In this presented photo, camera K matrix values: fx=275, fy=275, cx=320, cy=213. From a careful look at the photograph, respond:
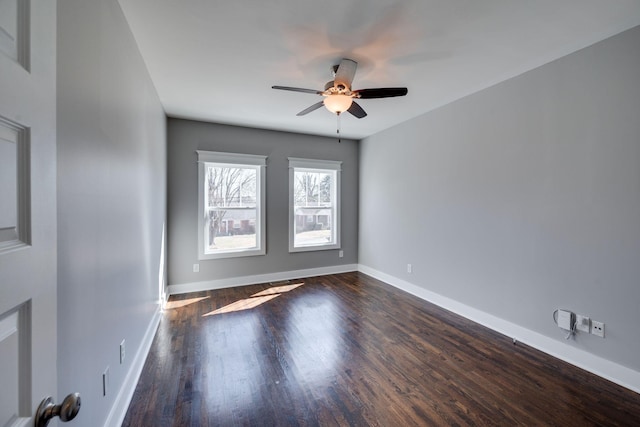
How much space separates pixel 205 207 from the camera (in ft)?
14.1

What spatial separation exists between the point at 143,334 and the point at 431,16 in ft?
11.2

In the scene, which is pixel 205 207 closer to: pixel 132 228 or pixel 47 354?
pixel 132 228

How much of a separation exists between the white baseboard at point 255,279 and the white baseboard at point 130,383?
1.38 metres

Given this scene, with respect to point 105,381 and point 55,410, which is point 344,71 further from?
point 105,381

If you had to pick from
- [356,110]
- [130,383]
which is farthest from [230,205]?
[130,383]

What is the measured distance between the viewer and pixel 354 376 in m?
2.19

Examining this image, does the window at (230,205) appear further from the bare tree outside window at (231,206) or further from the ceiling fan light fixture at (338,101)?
the ceiling fan light fixture at (338,101)

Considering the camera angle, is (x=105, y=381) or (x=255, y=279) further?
(x=255, y=279)

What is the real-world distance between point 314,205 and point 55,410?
15.2 ft

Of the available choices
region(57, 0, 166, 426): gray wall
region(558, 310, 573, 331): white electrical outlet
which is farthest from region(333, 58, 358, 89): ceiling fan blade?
region(558, 310, 573, 331): white electrical outlet

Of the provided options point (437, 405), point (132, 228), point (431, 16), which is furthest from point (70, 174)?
point (437, 405)

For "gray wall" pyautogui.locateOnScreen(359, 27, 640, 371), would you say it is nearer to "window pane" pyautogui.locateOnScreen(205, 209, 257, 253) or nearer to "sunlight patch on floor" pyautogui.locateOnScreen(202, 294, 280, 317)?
"sunlight patch on floor" pyautogui.locateOnScreen(202, 294, 280, 317)

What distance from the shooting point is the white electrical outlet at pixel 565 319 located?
2365 millimetres

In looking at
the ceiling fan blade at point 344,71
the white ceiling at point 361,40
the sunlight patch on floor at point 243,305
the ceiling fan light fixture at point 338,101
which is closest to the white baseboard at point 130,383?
the sunlight patch on floor at point 243,305
